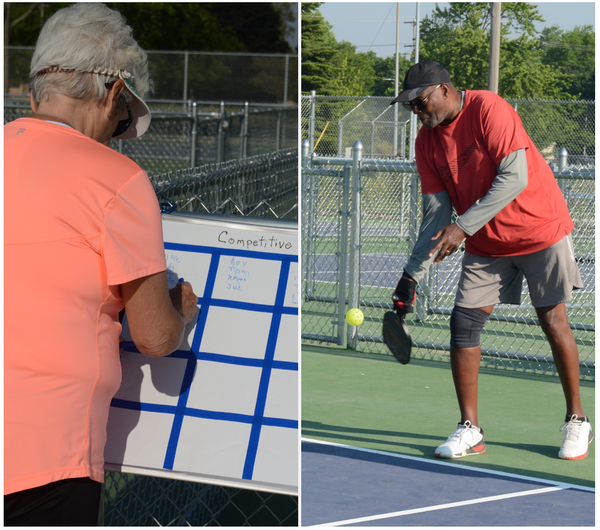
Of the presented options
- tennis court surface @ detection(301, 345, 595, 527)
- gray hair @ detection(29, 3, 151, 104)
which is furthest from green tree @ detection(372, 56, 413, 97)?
gray hair @ detection(29, 3, 151, 104)

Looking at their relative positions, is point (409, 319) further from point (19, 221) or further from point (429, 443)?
point (19, 221)

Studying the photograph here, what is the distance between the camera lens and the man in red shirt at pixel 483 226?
3840mm

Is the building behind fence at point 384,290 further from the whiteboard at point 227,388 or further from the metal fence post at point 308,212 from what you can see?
the whiteboard at point 227,388

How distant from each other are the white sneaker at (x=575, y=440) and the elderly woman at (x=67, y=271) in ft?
9.53

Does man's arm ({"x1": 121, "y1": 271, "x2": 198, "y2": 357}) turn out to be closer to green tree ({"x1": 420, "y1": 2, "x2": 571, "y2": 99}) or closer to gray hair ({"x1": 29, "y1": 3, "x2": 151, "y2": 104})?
gray hair ({"x1": 29, "y1": 3, "x2": 151, "y2": 104})

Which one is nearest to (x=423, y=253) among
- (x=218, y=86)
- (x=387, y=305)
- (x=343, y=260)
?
(x=343, y=260)

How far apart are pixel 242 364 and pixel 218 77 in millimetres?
25590

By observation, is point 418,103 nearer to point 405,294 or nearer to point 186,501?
point 405,294

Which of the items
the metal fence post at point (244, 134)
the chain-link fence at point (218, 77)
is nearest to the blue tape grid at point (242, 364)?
the metal fence post at point (244, 134)

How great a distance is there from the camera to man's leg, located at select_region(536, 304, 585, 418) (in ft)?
13.5

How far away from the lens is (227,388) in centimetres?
255

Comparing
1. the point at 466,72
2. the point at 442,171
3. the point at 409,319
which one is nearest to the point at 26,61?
the point at 466,72

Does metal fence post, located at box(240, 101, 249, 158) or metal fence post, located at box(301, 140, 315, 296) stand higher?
metal fence post, located at box(240, 101, 249, 158)

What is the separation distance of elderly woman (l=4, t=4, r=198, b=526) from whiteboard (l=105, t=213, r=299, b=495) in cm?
47
